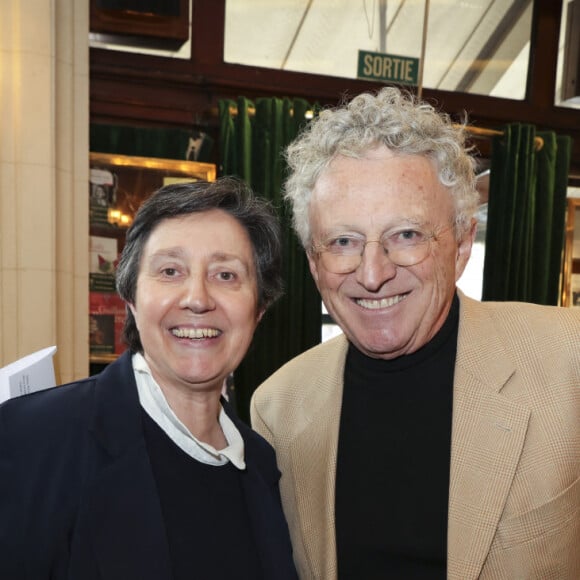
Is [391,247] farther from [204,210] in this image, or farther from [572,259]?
[572,259]

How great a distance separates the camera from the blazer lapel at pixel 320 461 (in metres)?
1.69

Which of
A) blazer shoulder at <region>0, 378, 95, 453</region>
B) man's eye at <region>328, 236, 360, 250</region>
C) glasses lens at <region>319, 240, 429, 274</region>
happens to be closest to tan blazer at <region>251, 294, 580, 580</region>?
glasses lens at <region>319, 240, 429, 274</region>

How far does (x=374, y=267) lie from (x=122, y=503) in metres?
0.70

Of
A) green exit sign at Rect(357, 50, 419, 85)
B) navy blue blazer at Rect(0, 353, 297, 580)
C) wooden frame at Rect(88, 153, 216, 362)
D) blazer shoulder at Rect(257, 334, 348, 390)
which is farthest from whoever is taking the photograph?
green exit sign at Rect(357, 50, 419, 85)

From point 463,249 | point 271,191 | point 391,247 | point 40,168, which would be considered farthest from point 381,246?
point 271,191

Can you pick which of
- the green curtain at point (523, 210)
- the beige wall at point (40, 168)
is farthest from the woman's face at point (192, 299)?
the green curtain at point (523, 210)

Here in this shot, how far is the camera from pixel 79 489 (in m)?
1.30

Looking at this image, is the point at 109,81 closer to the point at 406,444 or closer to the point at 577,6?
the point at 577,6

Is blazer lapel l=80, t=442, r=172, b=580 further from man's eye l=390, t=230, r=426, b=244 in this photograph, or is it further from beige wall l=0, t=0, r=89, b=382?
beige wall l=0, t=0, r=89, b=382

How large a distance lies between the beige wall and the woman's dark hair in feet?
6.95

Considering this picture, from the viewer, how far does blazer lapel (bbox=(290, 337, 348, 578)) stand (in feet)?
5.54

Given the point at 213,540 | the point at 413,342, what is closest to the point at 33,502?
the point at 213,540

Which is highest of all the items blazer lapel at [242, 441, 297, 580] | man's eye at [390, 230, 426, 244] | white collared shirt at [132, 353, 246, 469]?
man's eye at [390, 230, 426, 244]

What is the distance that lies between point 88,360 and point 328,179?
2.55 metres
